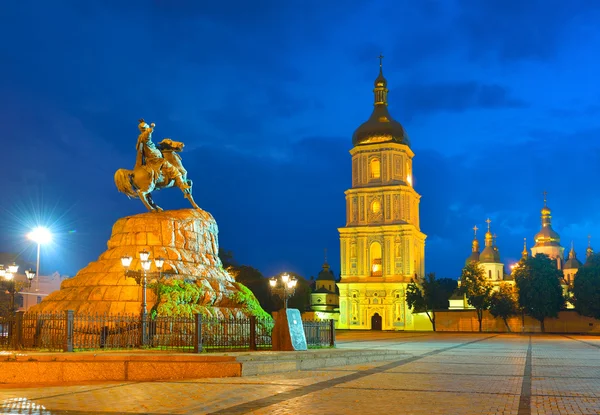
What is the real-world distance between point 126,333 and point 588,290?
148 feet

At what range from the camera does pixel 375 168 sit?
7625 centimetres

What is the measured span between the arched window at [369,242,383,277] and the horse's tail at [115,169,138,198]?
5190 cm

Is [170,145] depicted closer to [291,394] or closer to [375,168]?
[291,394]

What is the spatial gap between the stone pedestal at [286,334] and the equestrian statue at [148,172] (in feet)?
28.6

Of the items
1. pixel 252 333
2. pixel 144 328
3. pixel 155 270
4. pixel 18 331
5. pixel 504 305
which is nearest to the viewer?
pixel 18 331

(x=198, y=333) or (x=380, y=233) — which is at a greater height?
(x=380, y=233)

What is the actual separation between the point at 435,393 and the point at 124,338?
9.82 m

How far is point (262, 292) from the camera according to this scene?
222ft

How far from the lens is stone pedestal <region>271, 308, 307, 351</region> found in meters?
17.2

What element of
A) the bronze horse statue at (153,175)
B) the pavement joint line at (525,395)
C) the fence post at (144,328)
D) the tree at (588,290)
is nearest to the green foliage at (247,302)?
the bronze horse statue at (153,175)

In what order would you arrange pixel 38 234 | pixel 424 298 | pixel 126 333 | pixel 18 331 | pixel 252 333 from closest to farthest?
pixel 18 331 → pixel 252 333 → pixel 126 333 → pixel 38 234 → pixel 424 298

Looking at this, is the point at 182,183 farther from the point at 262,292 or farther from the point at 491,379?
the point at 262,292

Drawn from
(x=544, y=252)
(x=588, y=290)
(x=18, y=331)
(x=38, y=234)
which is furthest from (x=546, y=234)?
(x=18, y=331)

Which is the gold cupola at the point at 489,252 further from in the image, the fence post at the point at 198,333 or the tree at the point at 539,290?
the fence post at the point at 198,333
